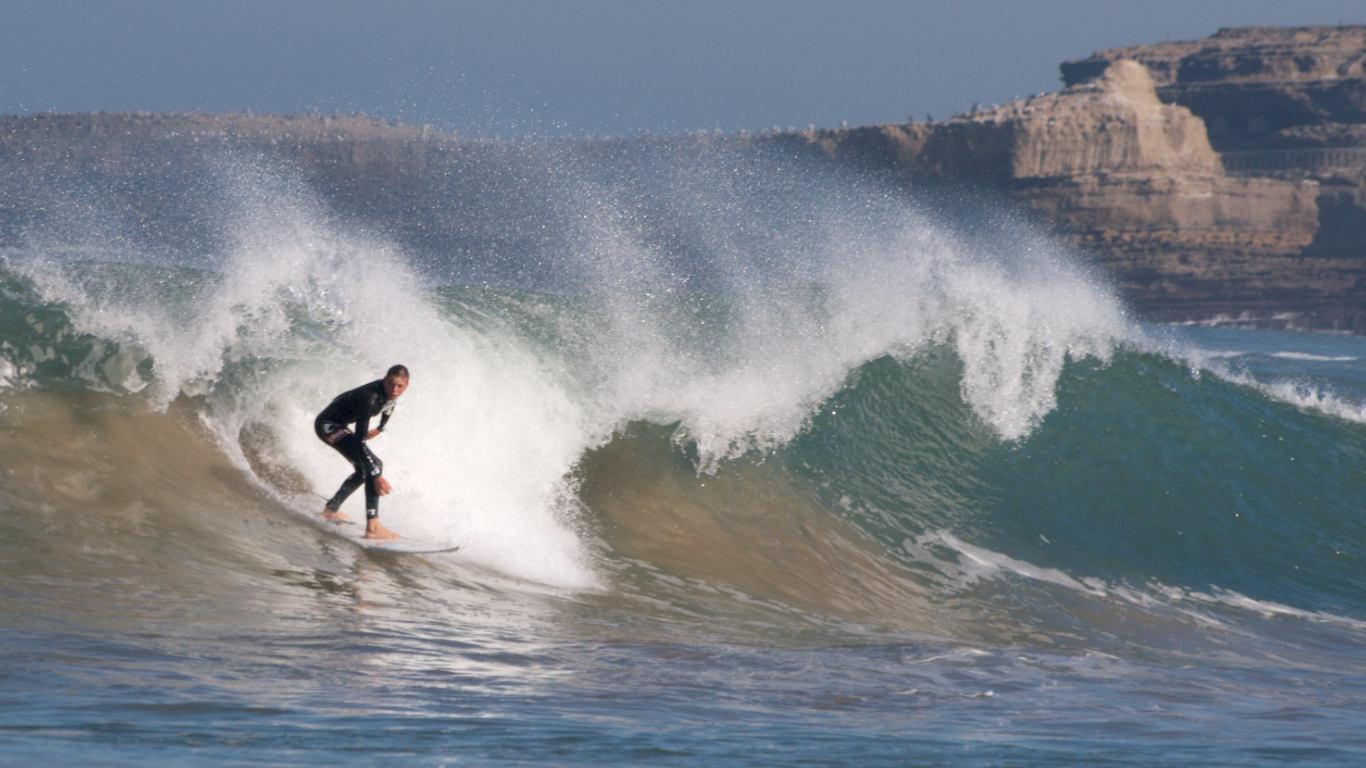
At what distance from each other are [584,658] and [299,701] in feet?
4.57

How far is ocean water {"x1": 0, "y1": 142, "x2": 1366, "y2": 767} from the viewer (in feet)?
14.8

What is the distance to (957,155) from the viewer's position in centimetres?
6031

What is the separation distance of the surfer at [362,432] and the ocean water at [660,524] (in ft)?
0.86

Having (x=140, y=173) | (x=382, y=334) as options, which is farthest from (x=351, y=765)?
(x=140, y=173)

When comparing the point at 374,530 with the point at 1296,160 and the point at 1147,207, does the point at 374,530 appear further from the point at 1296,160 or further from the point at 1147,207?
the point at 1296,160

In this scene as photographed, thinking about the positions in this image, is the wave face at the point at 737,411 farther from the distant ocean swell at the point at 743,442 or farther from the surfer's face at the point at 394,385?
the surfer's face at the point at 394,385

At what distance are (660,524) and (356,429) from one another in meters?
2.27

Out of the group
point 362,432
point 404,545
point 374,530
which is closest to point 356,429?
point 362,432

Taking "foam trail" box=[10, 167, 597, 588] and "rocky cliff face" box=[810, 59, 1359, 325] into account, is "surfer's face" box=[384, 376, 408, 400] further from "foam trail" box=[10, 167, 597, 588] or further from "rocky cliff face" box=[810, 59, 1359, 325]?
"rocky cliff face" box=[810, 59, 1359, 325]

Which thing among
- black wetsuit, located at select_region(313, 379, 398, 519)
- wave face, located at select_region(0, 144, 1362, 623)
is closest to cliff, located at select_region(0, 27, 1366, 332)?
wave face, located at select_region(0, 144, 1362, 623)

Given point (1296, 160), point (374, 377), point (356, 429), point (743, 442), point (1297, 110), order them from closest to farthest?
point (356, 429)
point (374, 377)
point (743, 442)
point (1296, 160)
point (1297, 110)

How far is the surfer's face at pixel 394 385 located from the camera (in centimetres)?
705

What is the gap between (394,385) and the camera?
7.05 meters

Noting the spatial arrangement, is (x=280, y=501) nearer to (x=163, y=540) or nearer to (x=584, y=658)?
(x=163, y=540)
